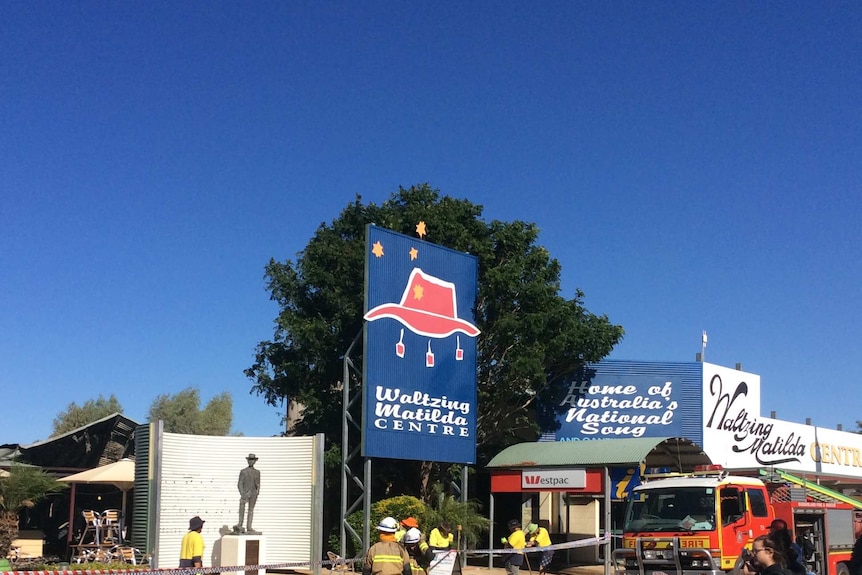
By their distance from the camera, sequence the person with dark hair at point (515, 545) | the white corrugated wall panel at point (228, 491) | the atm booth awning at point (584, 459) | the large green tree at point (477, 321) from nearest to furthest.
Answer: the person with dark hair at point (515, 545)
the white corrugated wall panel at point (228, 491)
the atm booth awning at point (584, 459)
the large green tree at point (477, 321)

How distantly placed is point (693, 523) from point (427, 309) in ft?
33.9

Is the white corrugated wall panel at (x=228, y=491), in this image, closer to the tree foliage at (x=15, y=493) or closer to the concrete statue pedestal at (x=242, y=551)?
the concrete statue pedestal at (x=242, y=551)

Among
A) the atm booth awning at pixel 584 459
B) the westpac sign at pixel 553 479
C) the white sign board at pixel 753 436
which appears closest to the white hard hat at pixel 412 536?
the atm booth awning at pixel 584 459

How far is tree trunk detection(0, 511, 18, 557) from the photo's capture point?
20.9 m

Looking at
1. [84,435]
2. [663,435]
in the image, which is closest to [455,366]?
[663,435]

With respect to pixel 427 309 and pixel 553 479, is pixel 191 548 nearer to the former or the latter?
pixel 427 309

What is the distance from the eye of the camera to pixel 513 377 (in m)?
29.8

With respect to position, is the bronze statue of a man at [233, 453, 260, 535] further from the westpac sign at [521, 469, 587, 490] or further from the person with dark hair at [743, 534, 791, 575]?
the person with dark hair at [743, 534, 791, 575]

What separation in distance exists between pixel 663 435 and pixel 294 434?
1234 cm

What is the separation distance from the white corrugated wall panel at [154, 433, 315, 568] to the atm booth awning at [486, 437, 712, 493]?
625cm

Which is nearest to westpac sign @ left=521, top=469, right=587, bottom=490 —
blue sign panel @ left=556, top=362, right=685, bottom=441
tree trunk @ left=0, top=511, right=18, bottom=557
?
blue sign panel @ left=556, top=362, right=685, bottom=441

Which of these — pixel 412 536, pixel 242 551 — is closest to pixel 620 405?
pixel 242 551

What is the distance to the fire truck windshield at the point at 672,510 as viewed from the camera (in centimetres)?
1750

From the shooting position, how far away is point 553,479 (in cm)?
2589
